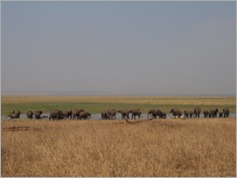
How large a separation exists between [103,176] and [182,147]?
3.08 metres

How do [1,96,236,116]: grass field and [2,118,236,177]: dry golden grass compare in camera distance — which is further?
[1,96,236,116]: grass field

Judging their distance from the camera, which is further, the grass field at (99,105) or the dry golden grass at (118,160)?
the grass field at (99,105)

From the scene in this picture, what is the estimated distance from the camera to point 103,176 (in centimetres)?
694

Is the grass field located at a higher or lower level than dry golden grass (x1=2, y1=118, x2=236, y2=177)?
lower

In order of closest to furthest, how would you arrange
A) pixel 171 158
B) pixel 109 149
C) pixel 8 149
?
1. pixel 171 158
2. pixel 109 149
3. pixel 8 149

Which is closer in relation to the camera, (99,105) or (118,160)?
(118,160)

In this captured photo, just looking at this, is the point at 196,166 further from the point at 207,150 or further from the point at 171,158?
the point at 207,150

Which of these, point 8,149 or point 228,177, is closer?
point 228,177

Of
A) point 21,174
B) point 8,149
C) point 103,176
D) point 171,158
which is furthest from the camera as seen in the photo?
point 8,149

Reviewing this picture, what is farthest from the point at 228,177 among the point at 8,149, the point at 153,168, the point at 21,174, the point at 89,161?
the point at 8,149

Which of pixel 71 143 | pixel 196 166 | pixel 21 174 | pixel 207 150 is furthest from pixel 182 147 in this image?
pixel 21 174

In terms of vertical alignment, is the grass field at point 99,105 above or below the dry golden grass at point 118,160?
below

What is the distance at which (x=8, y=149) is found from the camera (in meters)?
9.54

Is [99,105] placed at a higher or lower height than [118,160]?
lower
